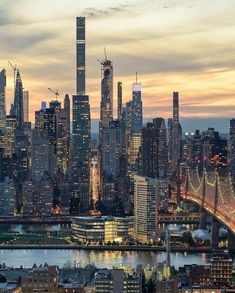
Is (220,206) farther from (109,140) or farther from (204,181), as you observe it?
(109,140)

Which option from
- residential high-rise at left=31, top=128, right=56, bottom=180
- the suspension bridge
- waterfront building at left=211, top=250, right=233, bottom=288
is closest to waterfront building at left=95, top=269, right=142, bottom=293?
waterfront building at left=211, top=250, right=233, bottom=288

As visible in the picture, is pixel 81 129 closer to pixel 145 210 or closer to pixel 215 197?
pixel 215 197

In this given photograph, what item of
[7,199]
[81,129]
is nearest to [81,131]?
[81,129]

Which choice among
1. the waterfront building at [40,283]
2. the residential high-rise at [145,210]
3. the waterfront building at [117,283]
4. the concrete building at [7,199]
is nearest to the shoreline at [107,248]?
the residential high-rise at [145,210]

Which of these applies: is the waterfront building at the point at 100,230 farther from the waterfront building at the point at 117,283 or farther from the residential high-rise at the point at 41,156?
the residential high-rise at the point at 41,156

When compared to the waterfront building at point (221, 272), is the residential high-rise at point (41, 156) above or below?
above

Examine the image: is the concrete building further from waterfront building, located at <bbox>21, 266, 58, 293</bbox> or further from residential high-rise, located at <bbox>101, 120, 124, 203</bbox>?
waterfront building, located at <bbox>21, 266, 58, 293</bbox>
